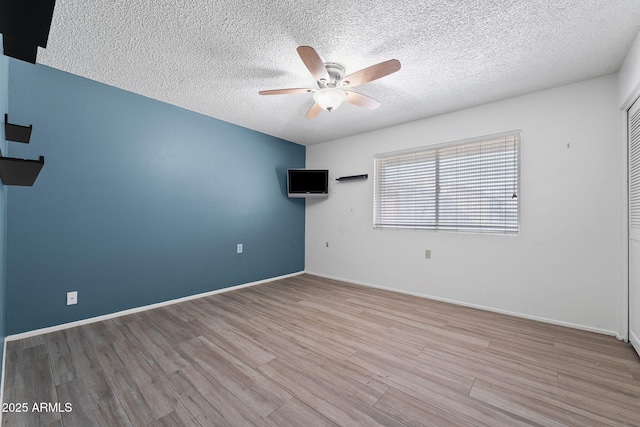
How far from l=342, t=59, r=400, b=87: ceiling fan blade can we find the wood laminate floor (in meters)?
2.29

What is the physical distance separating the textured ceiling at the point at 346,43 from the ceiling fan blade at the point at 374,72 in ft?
0.81

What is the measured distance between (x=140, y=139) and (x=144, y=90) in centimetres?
56

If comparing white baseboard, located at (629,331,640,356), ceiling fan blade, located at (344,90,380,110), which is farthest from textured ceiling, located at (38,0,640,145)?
white baseboard, located at (629,331,640,356)

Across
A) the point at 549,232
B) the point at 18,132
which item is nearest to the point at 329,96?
the point at 18,132

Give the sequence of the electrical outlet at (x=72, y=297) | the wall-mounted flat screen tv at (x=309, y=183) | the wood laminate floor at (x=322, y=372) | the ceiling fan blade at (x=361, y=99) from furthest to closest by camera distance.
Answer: the wall-mounted flat screen tv at (x=309, y=183), the electrical outlet at (x=72, y=297), the ceiling fan blade at (x=361, y=99), the wood laminate floor at (x=322, y=372)

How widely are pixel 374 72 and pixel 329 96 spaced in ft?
1.58

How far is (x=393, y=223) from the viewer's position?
159 inches

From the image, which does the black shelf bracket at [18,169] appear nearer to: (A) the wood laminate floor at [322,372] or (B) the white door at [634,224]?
(A) the wood laminate floor at [322,372]

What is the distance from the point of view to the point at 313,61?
1897 mm

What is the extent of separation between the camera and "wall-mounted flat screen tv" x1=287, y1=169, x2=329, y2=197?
4.67m

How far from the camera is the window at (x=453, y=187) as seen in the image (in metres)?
3.07

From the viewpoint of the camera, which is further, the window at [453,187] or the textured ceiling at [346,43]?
the window at [453,187]

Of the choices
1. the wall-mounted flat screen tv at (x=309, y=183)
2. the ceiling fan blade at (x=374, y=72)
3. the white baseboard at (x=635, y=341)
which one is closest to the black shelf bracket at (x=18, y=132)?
the ceiling fan blade at (x=374, y=72)

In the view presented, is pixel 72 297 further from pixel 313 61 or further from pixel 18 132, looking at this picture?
pixel 313 61
